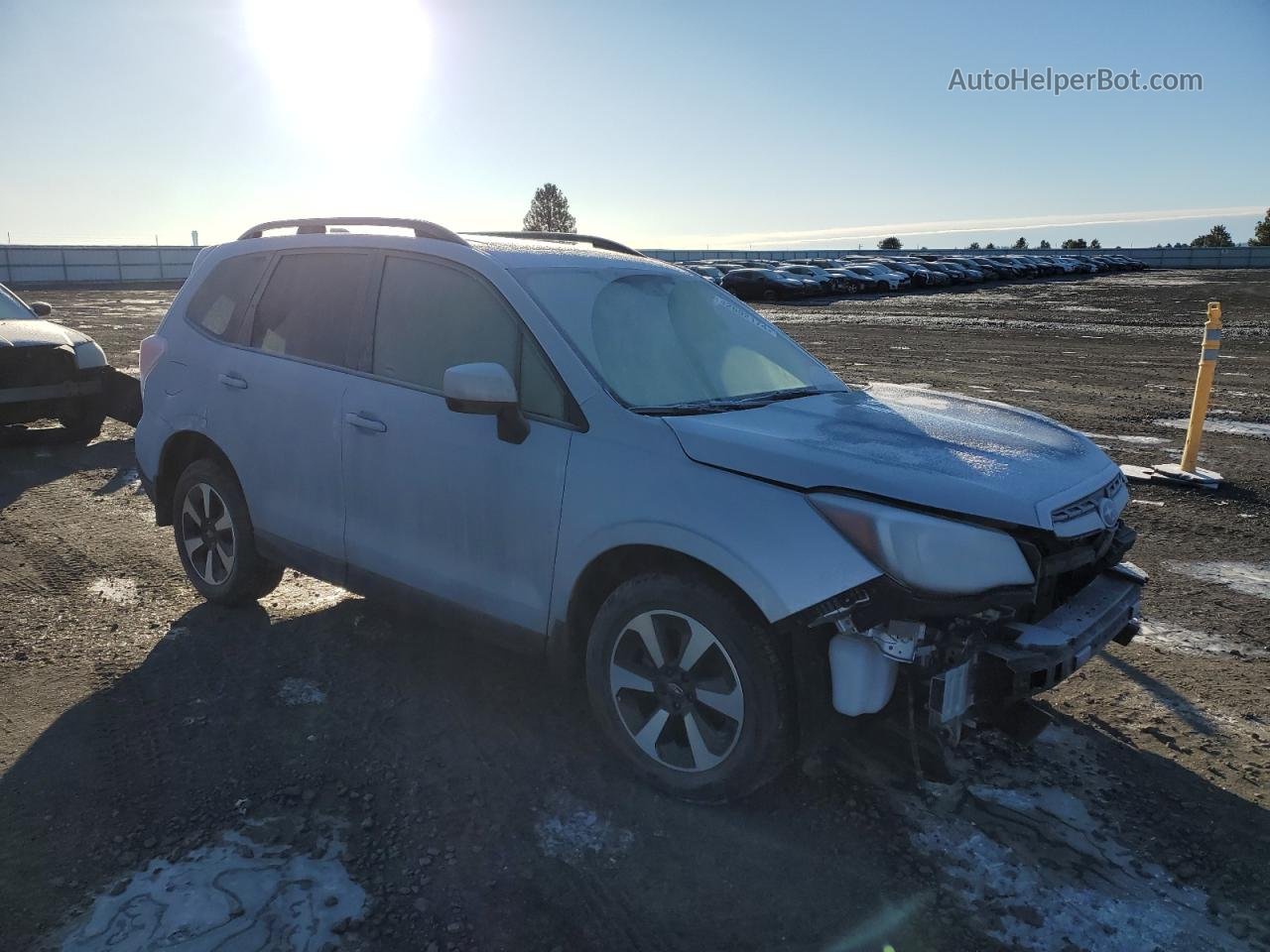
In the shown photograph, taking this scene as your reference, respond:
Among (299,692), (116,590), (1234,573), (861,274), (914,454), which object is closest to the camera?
(914,454)

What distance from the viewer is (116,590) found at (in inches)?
208

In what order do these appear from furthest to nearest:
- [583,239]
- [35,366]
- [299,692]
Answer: [35,366] < [583,239] < [299,692]

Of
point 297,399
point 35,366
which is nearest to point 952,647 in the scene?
point 297,399

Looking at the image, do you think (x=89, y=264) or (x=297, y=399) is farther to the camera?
(x=89, y=264)

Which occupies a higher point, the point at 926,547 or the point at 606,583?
the point at 926,547

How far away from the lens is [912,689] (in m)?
2.87

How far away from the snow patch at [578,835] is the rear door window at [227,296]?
2932mm

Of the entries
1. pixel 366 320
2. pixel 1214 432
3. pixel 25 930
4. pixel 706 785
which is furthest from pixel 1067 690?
pixel 1214 432

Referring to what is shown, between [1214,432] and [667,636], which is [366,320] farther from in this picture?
[1214,432]

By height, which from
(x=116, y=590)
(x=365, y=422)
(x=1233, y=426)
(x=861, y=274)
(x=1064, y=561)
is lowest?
(x=116, y=590)

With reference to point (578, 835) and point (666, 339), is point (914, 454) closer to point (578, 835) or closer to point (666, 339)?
point (666, 339)

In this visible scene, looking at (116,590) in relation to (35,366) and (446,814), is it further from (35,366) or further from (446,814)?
(35,366)

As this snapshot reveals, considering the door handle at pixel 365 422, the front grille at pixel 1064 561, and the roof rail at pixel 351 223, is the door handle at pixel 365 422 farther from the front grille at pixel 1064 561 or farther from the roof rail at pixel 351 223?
the front grille at pixel 1064 561

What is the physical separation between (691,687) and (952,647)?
83 centimetres
